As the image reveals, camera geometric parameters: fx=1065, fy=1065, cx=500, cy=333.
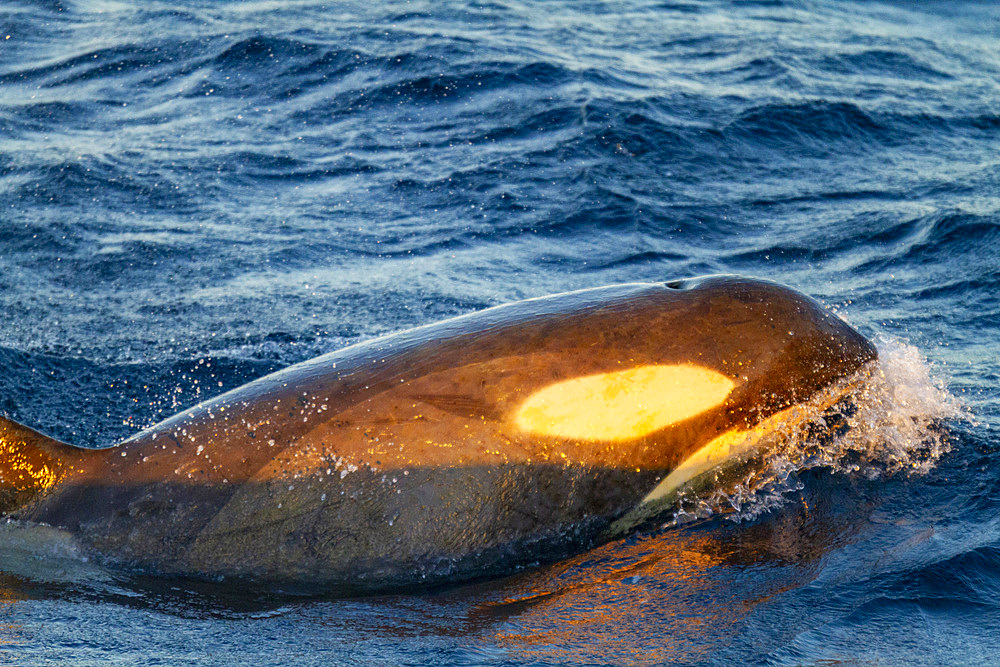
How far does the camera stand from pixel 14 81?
17891 millimetres

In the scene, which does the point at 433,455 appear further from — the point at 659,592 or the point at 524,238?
the point at 524,238

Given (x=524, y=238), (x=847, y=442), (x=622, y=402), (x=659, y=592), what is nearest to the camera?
(x=659, y=592)

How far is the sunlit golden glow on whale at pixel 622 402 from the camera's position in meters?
5.71

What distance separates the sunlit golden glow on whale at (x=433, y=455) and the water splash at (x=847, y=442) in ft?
0.73

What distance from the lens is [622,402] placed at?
5.79m

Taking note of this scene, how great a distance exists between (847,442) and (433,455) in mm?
2794

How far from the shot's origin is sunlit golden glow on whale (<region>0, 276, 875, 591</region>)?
5.56 meters

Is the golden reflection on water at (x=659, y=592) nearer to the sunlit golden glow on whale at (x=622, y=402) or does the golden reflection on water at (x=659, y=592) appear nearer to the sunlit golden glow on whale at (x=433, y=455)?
the sunlit golden glow on whale at (x=433, y=455)

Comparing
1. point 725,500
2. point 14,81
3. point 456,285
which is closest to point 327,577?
point 725,500

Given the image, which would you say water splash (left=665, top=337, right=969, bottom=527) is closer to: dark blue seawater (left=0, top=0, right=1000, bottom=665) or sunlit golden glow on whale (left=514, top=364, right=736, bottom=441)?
dark blue seawater (left=0, top=0, right=1000, bottom=665)

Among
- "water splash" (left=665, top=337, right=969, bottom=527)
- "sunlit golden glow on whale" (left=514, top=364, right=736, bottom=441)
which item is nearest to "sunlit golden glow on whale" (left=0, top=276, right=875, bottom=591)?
"sunlit golden glow on whale" (left=514, top=364, right=736, bottom=441)

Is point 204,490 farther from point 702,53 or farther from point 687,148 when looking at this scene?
point 702,53

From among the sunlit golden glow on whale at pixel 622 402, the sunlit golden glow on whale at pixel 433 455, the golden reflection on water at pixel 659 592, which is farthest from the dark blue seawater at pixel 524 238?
the sunlit golden glow on whale at pixel 622 402

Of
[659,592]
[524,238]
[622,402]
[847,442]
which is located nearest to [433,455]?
[622,402]
